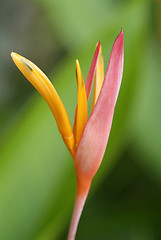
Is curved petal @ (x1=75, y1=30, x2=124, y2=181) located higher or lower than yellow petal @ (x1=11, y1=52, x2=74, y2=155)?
lower

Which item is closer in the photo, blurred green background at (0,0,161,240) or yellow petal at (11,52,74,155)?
yellow petal at (11,52,74,155)

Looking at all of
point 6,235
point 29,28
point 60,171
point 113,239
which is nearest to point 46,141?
point 60,171

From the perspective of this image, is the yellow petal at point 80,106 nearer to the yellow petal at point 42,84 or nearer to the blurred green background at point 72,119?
the yellow petal at point 42,84

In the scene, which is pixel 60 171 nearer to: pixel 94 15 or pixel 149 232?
pixel 149 232

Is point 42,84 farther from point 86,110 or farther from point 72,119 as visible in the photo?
point 72,119

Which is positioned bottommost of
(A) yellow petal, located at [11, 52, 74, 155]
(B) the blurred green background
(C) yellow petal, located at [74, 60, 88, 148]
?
(B) the blurred green background

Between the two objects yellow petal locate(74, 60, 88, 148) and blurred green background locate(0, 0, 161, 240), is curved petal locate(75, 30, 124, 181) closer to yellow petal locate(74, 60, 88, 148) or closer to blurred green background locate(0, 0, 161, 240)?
yellow petal locate(74, 60, 88, 148)

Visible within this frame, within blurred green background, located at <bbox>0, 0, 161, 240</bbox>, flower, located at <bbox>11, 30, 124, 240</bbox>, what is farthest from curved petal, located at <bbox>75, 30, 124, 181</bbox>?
blurred green background, located at <bbox>0, 0, 161, 240</bbox>
